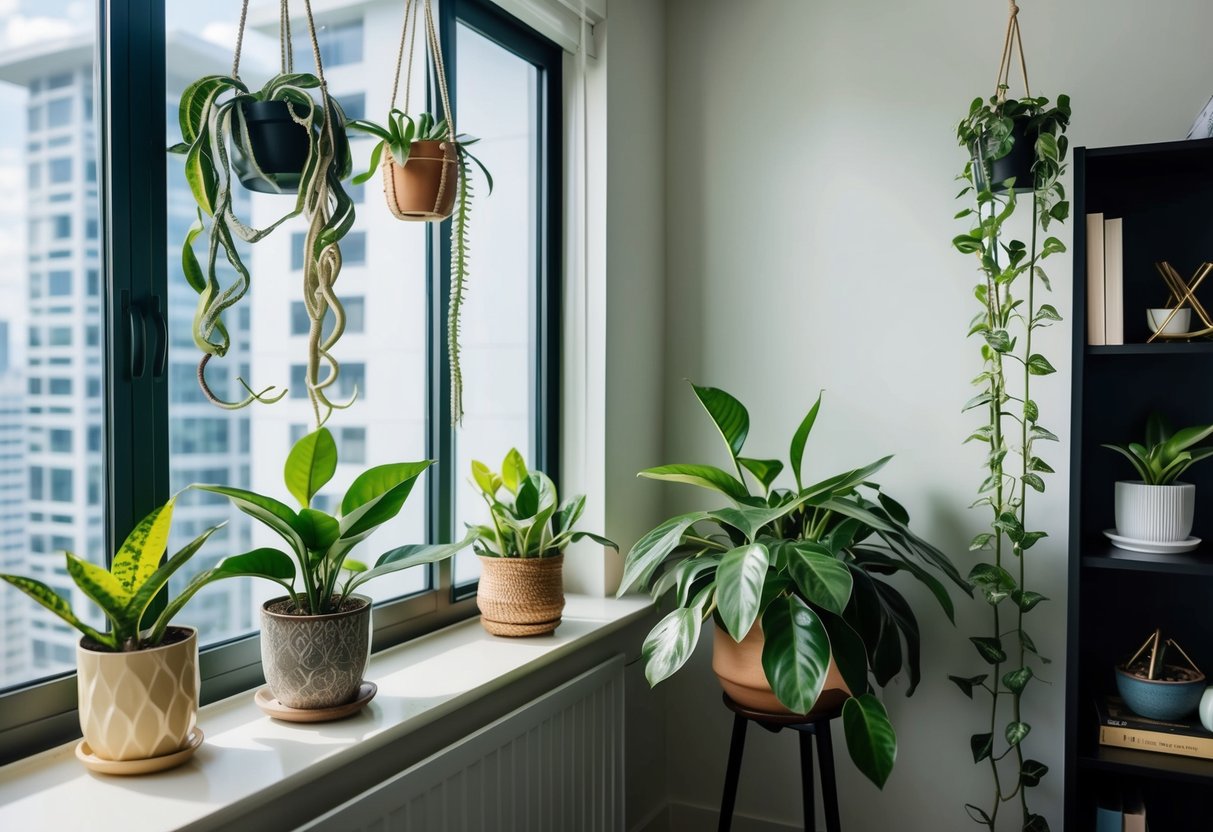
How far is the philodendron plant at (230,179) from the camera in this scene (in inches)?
46.5

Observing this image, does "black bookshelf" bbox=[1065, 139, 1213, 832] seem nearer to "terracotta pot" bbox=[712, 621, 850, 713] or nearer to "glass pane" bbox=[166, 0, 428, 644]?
"terracotta pot" bbox=[712, 621, 850, 713]

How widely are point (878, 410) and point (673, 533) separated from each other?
753 millimetres

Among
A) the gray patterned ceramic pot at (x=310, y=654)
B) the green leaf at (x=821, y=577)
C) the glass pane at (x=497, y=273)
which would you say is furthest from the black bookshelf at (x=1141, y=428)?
the gray patterned ceramic pot at (x=310, y=654)

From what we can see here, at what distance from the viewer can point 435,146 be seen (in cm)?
147

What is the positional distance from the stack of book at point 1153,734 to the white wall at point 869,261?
0.87 feet

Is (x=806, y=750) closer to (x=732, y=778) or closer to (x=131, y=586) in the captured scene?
(x=732, y=778)

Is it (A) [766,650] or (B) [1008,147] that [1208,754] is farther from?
(B) [1008,147]

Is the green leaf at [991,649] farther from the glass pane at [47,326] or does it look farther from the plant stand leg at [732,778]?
the glass pane at [47,326]

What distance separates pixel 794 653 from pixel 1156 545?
0.85 m

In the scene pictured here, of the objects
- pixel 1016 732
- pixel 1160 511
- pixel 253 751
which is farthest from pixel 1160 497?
pixel 253 751

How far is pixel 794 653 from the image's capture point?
1.61m

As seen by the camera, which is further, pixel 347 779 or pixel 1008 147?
pixel 1008 147

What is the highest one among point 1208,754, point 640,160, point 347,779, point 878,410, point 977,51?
point 977,51

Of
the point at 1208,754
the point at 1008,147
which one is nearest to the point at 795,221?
the point at 1008,147
